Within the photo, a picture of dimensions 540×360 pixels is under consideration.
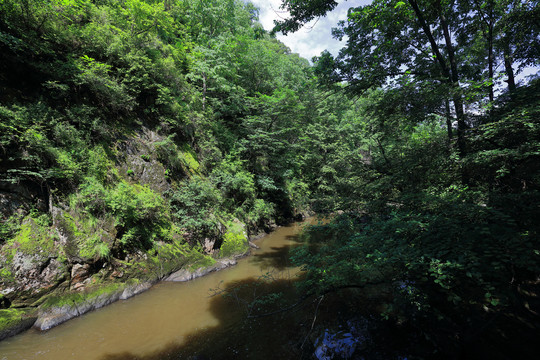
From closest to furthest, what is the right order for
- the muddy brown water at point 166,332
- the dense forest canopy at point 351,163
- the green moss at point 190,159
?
the dense forest canopy at point 351,163 < the muddy brown water at point 166,332 < the green moss at point 190,159

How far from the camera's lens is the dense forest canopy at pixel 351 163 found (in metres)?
3.20

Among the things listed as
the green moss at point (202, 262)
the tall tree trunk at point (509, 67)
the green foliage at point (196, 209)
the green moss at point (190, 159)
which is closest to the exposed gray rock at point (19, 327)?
the green moss at point (202, 262)

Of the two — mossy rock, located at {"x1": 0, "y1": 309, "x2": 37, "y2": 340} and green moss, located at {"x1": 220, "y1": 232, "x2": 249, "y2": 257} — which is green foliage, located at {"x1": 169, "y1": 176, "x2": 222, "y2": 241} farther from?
mossy rock, located at {"x1": 0, "y1": 309, "x2": 37, "y2": 340}

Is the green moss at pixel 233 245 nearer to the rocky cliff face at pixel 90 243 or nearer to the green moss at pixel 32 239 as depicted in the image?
the rocky cliff face at pixel 90 243

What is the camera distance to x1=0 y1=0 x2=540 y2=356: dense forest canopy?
3197 millimetres

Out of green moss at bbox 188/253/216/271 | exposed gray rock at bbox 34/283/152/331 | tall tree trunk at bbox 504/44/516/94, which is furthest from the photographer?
green moss at bbox 188/253/216/271

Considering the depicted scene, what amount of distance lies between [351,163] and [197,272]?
7.01m

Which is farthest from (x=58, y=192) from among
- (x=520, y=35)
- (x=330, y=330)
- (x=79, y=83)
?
(x=520, y=35)

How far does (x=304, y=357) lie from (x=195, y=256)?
5740mm

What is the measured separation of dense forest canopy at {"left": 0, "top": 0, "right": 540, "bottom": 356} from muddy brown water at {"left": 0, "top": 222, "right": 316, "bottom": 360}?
1027 mm

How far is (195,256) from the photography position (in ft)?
27.7

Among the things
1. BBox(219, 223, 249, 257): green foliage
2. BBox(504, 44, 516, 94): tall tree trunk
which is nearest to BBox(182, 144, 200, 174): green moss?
BBox(219, 223, 249, 257): green foliage

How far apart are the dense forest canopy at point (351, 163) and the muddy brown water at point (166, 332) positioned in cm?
103

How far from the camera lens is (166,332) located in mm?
5129
